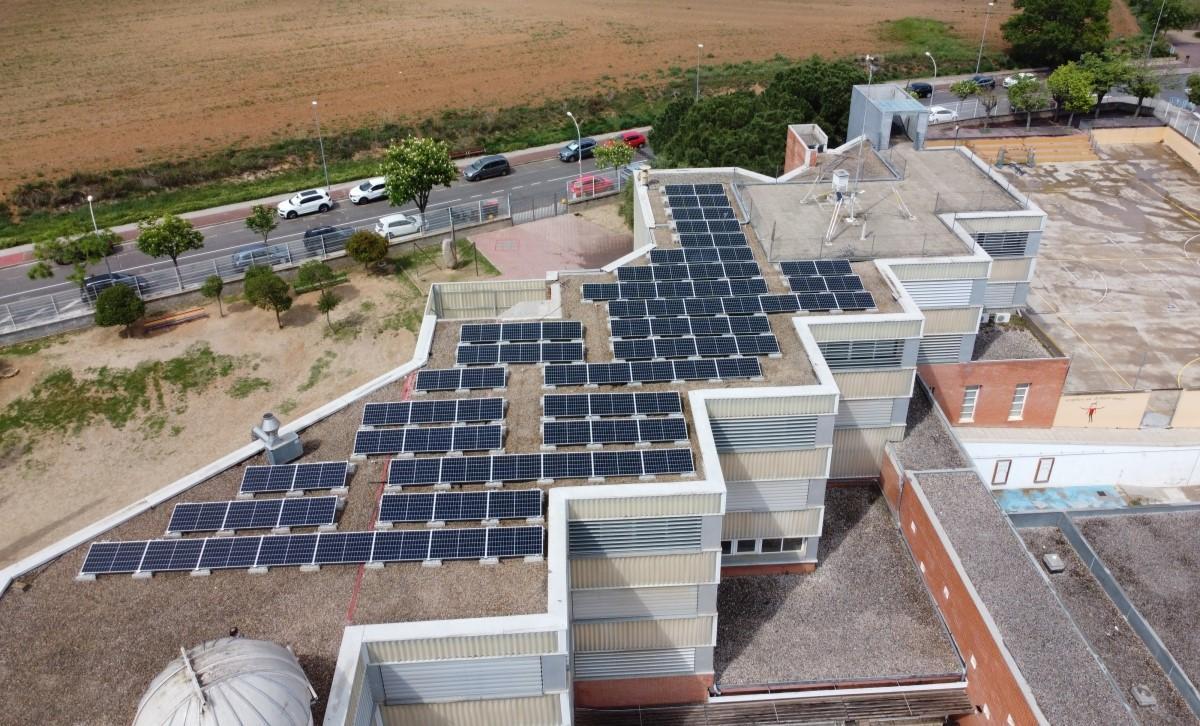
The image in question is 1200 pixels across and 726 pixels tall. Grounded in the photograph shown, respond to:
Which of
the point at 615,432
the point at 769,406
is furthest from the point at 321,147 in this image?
the point at 769,406

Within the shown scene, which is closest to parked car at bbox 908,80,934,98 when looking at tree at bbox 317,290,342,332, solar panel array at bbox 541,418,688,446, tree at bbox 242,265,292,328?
tree at bbox 317,290,342,332

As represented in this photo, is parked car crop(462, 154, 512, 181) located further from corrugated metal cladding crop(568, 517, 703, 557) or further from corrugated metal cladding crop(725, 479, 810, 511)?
corrugated metal cladding crop(568, 517, 703, 557)

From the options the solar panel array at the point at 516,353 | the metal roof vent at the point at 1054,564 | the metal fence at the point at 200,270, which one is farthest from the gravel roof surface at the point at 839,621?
the metal fence at the point at 200,270

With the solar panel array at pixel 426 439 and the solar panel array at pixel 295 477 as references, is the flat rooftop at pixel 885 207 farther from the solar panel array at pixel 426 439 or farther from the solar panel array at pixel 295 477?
the solar panel array at pixel 295 477

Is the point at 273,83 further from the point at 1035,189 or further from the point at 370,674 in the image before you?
the point at 370,674

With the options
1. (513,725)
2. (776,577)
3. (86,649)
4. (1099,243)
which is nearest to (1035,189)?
(1099,243)
